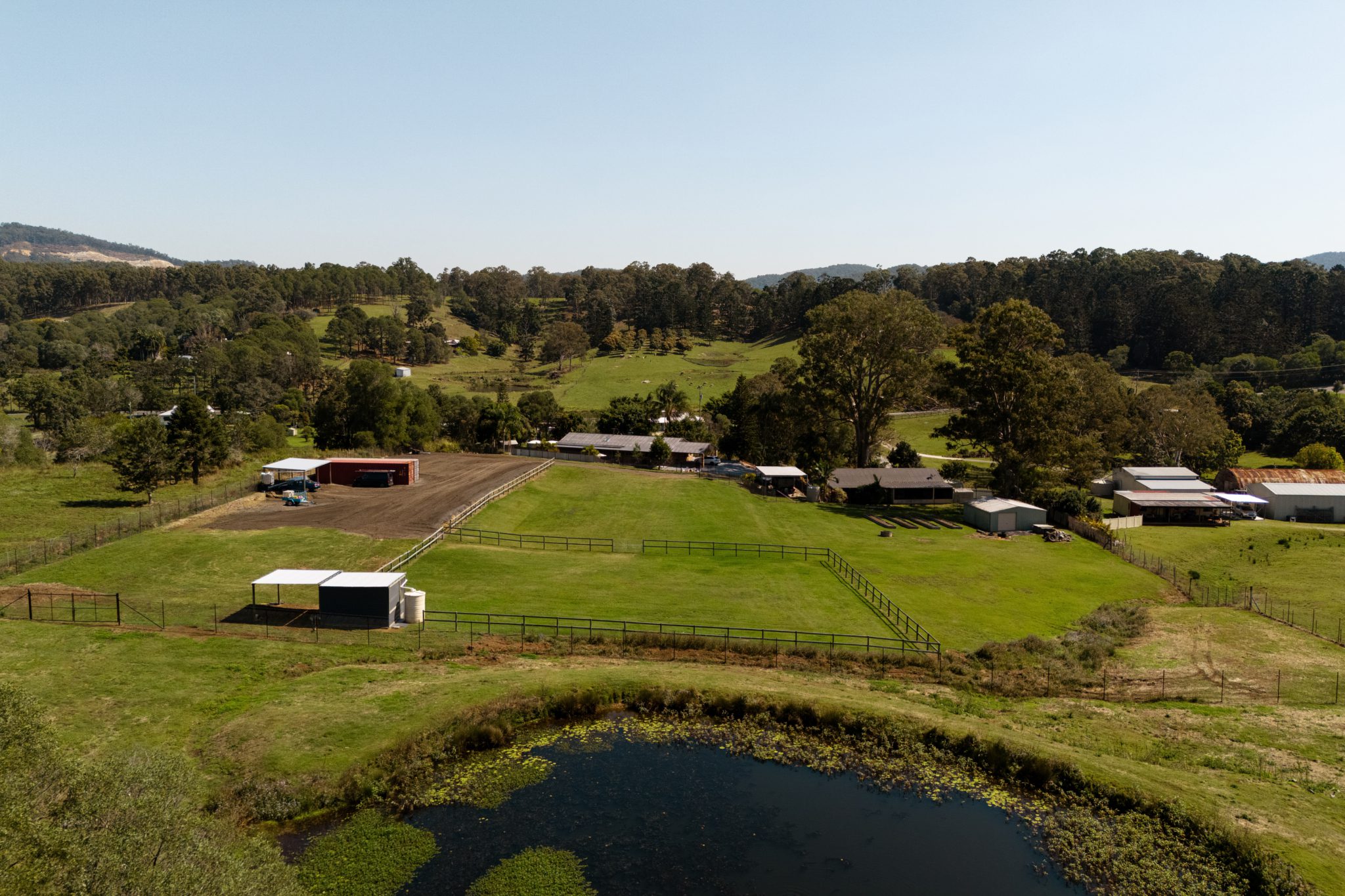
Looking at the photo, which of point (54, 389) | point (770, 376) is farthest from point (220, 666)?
point (54, 389)

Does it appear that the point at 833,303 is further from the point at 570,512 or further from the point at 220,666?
the point at 220,666

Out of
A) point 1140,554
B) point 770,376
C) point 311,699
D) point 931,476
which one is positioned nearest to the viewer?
point 311,699

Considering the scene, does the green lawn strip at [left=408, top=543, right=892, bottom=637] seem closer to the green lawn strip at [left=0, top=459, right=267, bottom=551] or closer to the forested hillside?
the green lawn strip at [left=0, top=459, right=267, bottom=551]

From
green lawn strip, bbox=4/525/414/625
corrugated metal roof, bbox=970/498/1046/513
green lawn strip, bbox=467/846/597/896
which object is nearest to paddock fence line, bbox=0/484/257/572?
green lawn strip, bbox=4/525/414/625

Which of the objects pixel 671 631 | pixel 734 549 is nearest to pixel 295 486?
pixel 734 549

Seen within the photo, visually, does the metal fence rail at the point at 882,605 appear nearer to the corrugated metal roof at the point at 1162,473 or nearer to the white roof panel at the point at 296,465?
the corrugated metal roof at the point at 1162,473

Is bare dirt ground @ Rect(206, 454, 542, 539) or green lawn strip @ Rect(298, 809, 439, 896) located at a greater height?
bare dirt ground @ Rect(206, 454, 542, 539)
